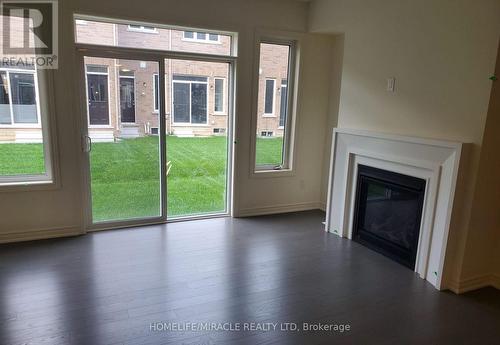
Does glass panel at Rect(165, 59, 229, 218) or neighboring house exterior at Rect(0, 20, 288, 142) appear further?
glass panel at Rect(165, 59, 229, 218)

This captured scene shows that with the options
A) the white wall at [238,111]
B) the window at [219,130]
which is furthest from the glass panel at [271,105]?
the window at [219,130]

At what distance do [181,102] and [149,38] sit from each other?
2.53ft

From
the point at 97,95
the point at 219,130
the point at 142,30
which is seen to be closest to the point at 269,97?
the point at 219,130

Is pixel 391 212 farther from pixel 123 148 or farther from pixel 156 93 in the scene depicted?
pixel 123 148

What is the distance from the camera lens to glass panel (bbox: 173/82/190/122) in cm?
413

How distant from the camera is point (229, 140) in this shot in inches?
177

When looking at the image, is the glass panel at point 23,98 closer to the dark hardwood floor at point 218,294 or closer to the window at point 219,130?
the dark hardwood floor at point 218,294

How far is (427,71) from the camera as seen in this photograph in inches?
119

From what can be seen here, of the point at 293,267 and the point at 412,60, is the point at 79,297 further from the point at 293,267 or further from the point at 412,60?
the point at 412,60

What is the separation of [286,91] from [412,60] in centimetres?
184

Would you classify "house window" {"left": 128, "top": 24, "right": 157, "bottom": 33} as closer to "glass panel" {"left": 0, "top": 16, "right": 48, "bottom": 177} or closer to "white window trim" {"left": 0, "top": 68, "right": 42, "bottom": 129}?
"glass panel" {"left": 0, "top": 16, "right": 48, "bottom": 177}

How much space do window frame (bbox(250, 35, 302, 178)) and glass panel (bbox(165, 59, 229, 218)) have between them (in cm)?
38

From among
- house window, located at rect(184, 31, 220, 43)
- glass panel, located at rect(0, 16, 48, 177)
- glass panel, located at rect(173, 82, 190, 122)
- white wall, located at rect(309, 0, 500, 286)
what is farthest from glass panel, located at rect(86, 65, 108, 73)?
white wall, located at rect(309, 0, 500, 286)

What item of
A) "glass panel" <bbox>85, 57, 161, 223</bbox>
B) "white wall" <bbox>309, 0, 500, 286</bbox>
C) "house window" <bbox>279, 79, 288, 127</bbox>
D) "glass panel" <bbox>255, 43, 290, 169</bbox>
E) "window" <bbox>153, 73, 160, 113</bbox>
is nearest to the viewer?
"white wall" <bbox>309, 0, 500, 286</bbox>
